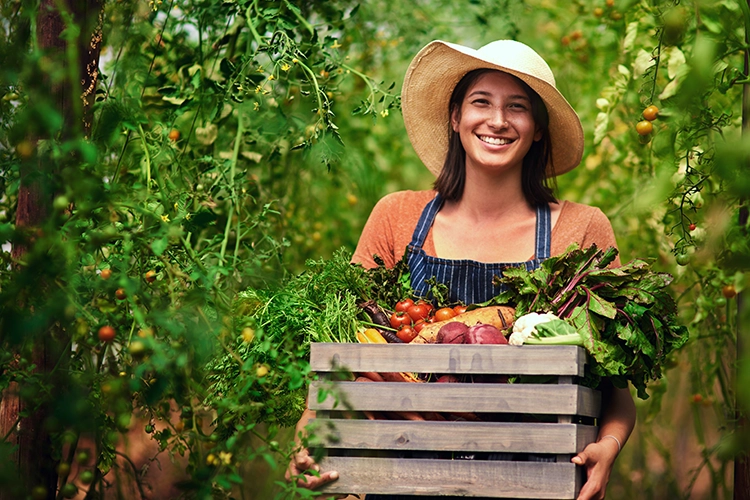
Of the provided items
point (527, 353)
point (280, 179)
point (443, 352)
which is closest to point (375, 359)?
point (443, 352)

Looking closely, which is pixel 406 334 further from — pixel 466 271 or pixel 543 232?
pixel 543 232

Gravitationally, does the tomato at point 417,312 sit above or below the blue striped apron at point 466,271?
below

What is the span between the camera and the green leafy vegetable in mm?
2201

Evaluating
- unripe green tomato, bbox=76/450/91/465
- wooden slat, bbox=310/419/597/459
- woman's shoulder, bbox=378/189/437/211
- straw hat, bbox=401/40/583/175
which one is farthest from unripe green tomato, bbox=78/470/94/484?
straw hat, bbox=401/40/583/175

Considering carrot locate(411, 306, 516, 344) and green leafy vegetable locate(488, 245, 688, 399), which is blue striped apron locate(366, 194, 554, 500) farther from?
green leafy vegetable locate(488, 245, 688, 399)

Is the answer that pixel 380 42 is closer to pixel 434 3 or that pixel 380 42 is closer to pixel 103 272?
pixel 434 3

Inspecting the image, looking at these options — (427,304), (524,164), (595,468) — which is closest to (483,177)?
(524,164)

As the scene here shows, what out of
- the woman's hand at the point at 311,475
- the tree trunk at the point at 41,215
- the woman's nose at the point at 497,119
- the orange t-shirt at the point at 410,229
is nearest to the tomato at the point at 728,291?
the orange t-shirt at the point at 410,229

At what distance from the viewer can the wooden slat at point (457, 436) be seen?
2.07m

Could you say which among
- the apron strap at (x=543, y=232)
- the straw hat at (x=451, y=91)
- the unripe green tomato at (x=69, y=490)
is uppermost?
the straw hat at (x=451, y=91)

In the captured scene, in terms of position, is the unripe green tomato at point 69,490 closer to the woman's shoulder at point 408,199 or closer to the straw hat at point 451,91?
the woman's shoulder at point 408,199

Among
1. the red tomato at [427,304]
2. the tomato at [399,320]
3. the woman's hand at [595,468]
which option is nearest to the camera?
the woman's hand at [595,468]

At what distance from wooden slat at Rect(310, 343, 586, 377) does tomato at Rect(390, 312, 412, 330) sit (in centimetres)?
45

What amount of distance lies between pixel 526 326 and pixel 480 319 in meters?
0.27
